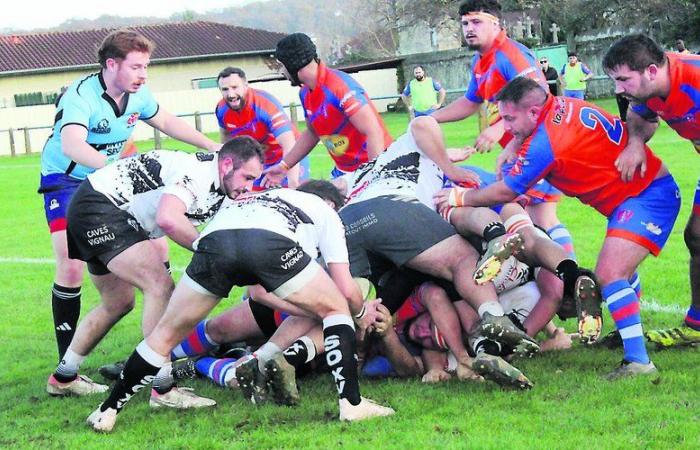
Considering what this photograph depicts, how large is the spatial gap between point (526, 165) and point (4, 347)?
173 inches

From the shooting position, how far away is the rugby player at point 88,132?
21.1 feet

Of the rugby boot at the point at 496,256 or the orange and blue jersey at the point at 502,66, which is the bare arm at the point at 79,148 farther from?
the orange and blue jersey at the point at 502,66

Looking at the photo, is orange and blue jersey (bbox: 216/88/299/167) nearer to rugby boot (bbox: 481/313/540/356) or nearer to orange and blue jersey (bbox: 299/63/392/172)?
orange and blue jersey (bbox: 299/63/392/172)

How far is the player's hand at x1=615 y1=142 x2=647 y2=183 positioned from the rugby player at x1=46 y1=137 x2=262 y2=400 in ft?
6.72

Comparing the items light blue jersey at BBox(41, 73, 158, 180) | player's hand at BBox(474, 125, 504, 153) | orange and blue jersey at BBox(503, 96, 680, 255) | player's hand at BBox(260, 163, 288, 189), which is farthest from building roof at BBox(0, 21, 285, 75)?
orange and blue jersey at BBox(503, 96, 680, 255)

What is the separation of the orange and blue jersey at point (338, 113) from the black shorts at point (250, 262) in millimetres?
2927

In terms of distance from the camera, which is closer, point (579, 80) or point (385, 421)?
point (385, 421)

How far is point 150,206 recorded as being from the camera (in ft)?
19.1

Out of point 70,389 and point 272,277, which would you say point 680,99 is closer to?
point 272,277

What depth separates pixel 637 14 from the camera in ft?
136

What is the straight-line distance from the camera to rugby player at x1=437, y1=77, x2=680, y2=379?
5.64 meters

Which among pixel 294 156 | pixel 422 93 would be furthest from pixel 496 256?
pixel 422 93

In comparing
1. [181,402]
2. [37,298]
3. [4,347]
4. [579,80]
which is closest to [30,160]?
[579,80]

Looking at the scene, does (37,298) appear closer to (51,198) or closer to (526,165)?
(51,198)
